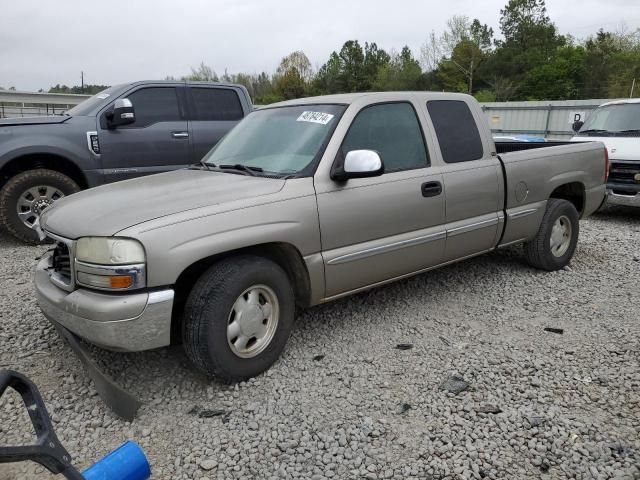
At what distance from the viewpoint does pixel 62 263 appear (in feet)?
10.2

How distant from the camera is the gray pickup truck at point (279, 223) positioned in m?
2.77

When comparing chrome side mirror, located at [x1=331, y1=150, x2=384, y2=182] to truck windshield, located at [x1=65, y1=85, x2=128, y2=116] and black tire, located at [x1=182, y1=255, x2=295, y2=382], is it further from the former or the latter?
truck windshield, located at [x1=65, y1=85, x2=128, y2=116]

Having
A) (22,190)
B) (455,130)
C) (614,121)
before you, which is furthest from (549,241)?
(22,190)

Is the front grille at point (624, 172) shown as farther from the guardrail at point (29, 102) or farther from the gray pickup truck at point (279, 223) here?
the guardrail at point (29, 102)

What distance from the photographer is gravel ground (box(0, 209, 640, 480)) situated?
2547 millimetres

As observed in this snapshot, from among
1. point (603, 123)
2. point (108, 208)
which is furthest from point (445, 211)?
point (603, 123)

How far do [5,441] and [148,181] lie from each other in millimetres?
1837

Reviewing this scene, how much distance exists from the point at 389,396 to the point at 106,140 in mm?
5036

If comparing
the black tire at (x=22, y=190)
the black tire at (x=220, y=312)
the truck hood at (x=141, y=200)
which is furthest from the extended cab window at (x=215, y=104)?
the black tire at (x=220, y=312)

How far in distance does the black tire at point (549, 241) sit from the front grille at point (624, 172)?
341 centimetres

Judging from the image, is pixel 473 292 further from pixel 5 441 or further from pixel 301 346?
pixel 5 441

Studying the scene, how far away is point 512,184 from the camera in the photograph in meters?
4.63

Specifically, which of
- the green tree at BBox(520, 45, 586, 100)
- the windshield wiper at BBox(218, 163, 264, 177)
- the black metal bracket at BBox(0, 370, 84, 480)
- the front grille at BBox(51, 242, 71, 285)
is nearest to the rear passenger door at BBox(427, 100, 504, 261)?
the windshield wiper at BBox(218, 163, 264, 177)

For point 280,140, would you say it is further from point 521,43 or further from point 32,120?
point 521,43
